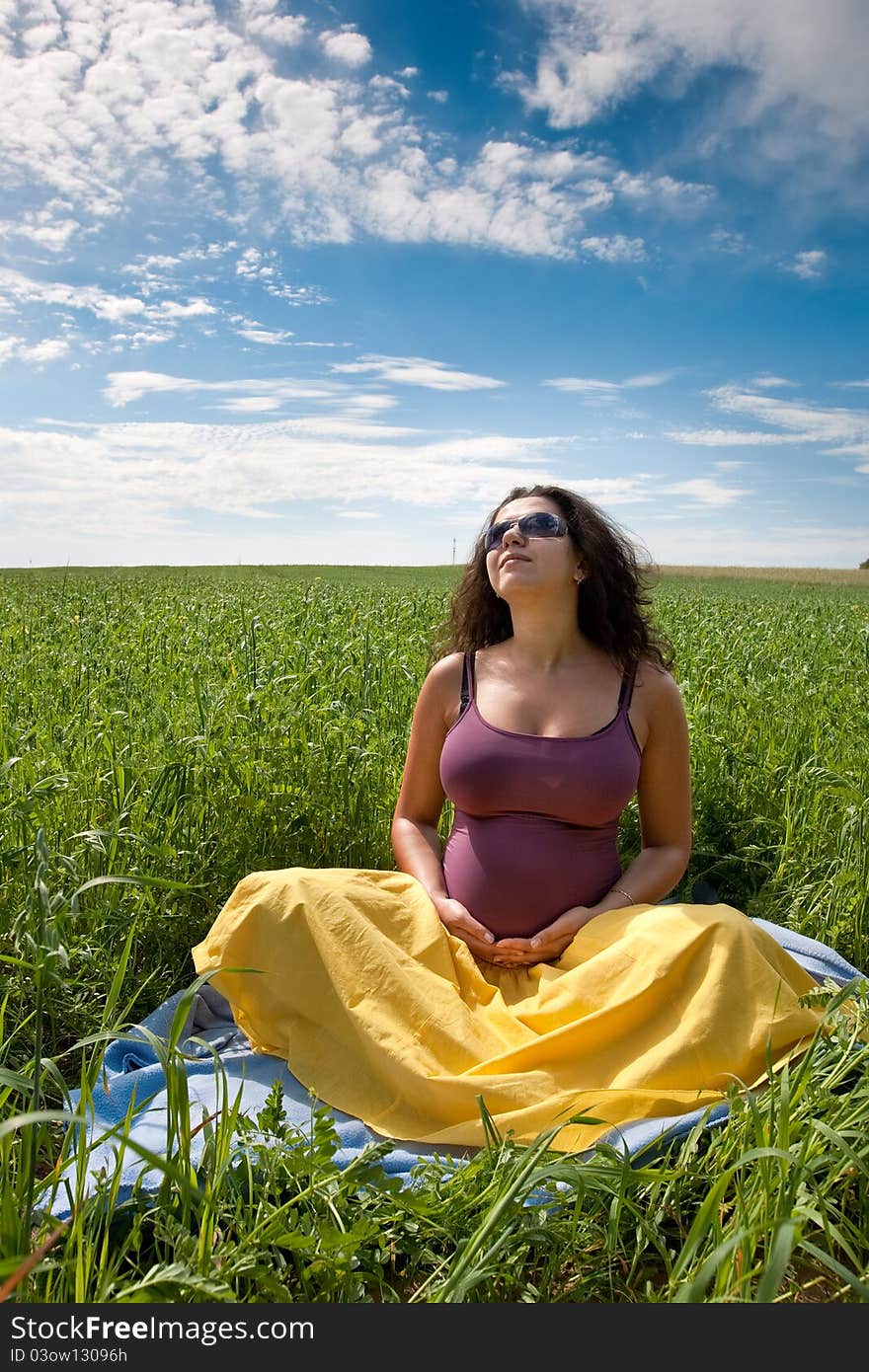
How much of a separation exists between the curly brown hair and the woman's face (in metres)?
0.10

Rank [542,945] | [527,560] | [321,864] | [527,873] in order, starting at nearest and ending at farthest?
1. [542,945]
2. [527,873]
3. [527,560]
4. [321,864]

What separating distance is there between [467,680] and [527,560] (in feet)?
1.64

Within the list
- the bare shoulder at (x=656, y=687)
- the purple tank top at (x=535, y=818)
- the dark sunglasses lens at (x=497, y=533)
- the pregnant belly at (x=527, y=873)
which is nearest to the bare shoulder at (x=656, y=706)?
the bare shoulder at (x=656, y=687)

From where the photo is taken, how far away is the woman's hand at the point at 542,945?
121 inches

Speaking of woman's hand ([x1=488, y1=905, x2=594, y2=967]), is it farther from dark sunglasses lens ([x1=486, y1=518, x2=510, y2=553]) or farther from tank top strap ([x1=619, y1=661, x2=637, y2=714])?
dark sunglasses lens ([x1=486, y1=518, x2=510, y2=553])

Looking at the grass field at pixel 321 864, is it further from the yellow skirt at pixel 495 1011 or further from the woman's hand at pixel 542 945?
the woman's hand at pixel 542 945

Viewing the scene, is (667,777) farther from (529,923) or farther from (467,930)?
(467,930)

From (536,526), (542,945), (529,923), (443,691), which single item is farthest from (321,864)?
(536,526)

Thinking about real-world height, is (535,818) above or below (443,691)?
below

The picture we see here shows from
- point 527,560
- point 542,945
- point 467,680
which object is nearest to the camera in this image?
point 542,945

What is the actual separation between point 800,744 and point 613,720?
2.20 meters

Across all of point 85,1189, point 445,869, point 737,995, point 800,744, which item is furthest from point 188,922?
point 800,744

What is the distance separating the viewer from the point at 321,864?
14.2ft

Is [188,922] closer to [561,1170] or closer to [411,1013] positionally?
[411,1013]
